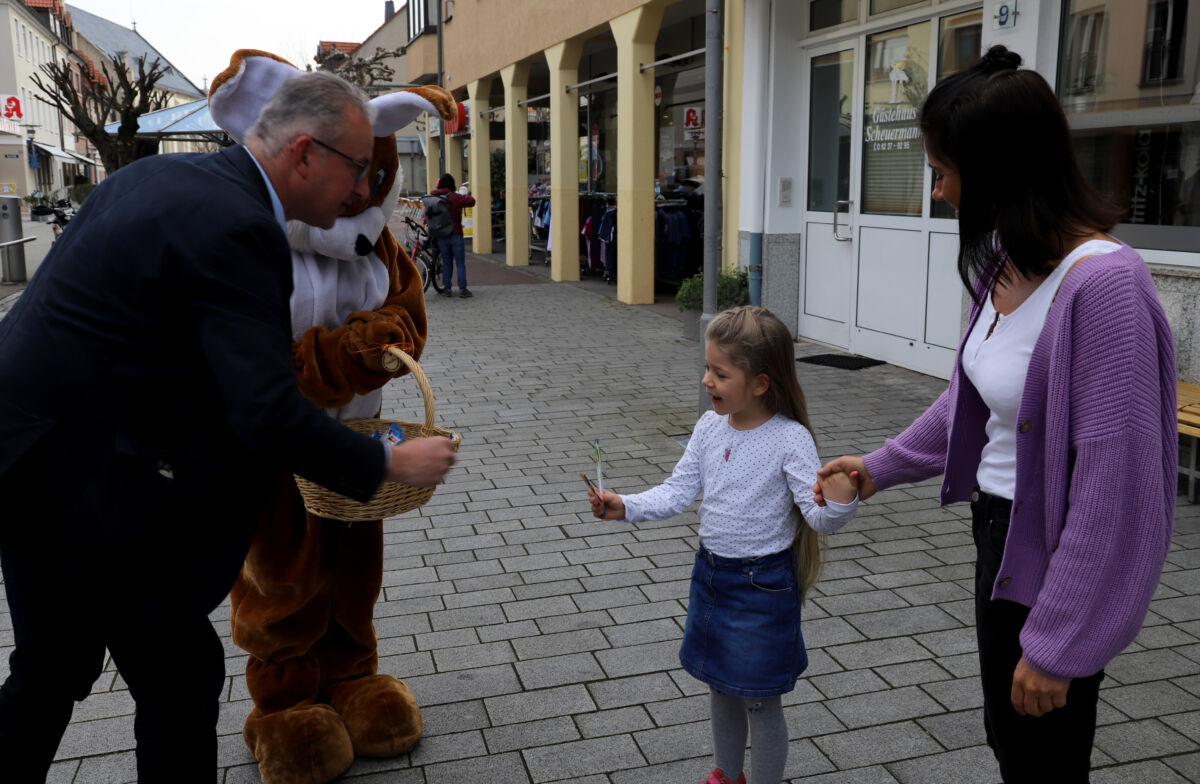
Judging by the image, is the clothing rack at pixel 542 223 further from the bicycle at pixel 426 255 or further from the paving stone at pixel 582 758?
the paving stone at pixel 582 758

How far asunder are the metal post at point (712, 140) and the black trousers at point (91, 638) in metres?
4.47

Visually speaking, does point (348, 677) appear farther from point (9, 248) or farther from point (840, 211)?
point (9, 248)

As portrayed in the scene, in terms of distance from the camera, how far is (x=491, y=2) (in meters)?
19.9

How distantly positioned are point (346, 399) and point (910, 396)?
19.3ft

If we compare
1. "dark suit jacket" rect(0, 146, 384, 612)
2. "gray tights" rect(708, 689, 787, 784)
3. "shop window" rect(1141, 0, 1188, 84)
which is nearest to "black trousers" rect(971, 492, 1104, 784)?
"gray tights" rect(708, 689, 787, 784)

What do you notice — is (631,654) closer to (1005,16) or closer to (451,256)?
(1005,16)

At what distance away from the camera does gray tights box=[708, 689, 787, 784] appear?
270cm

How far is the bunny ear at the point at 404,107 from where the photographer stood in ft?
9.75

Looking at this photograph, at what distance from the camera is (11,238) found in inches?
684

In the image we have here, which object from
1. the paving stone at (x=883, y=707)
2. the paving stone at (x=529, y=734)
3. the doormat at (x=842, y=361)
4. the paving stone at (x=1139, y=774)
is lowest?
the paving stone at (x=529, y=734)

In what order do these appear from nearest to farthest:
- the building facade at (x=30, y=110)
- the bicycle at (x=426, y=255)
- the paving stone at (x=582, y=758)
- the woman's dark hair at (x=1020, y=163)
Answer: the woman's dark hair at (x=1020, y=163)
the paving stone at (x=582, y=758)
the bicycle at (x=426, y=255)
the building facade at (x=30, y=110)

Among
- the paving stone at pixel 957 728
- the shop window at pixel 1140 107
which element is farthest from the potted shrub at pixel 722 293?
the paving stone at pixel 957 728

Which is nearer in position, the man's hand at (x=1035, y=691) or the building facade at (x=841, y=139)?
the man's hand at (x=1035, y=691)

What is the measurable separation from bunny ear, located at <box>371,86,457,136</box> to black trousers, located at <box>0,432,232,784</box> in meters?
1.29
